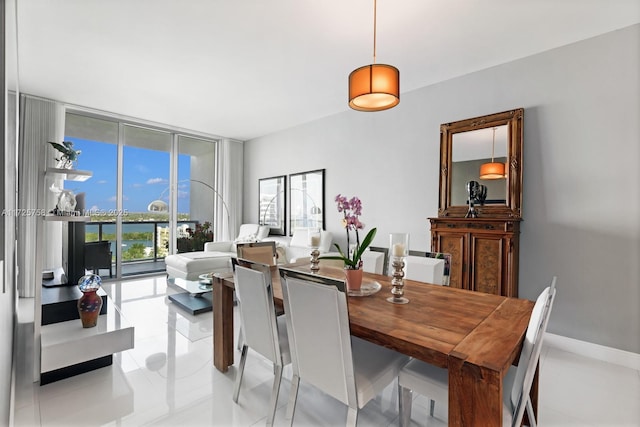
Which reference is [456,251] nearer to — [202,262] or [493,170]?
[493,170]

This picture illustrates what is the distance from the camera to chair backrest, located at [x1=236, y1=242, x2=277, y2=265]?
263 cm

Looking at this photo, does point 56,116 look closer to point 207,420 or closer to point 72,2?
point 72,2

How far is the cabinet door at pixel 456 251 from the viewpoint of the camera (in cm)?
294

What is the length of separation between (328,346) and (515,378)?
2.45ft

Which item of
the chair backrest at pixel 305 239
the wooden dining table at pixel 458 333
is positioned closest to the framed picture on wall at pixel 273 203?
the chair backrest at pixel 305 239

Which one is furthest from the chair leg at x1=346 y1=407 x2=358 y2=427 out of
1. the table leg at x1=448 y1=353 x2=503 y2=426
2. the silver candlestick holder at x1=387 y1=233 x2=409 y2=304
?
the silver candlestick holder at x1=387 y1=233 x2=409 y2=304

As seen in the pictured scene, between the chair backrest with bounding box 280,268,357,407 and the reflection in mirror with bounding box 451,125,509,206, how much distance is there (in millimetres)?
2420

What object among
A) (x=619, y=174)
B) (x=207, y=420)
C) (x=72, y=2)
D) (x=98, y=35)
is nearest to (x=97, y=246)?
(x=98, y=35)

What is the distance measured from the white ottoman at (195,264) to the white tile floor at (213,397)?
163 centimetres

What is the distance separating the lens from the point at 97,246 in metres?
4.31

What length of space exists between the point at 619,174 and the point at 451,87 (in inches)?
67.3

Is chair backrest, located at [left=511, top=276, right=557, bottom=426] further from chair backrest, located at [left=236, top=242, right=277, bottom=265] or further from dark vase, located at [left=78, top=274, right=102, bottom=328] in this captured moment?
dark vase, located at [left=78, top=274, right=102, bottom=328]

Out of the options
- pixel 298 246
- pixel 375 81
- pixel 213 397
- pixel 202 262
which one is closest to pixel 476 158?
pixel 375 81

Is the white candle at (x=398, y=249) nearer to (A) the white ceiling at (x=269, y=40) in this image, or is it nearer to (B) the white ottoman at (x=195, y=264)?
(A) the white ceiling at (x=269, y=40)
